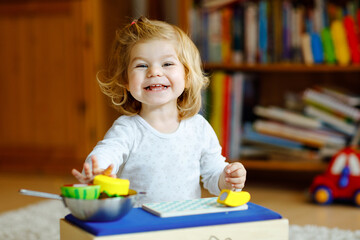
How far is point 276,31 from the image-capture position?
79.7 inches

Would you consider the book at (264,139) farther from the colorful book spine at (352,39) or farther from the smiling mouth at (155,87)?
the smiling mouth at (155,87)

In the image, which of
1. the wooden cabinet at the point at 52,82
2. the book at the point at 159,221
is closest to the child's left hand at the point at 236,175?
the book at the point at 159,221

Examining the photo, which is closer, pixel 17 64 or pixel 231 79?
pixel 231 79

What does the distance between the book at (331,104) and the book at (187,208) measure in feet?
3.77

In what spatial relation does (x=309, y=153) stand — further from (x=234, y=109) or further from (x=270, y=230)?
(x=270, y=230)

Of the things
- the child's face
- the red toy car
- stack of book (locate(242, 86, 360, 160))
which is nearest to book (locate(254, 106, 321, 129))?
stack of book (locate(242, 86, 360, 160))

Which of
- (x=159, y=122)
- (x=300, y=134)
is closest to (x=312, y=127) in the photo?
(x=300, y=134)

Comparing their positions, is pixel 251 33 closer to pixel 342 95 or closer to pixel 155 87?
pixel 342 95

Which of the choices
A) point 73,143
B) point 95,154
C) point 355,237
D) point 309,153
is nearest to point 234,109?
point 309,153

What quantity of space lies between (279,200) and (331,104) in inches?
17.1

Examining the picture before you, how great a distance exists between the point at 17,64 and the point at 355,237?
1.63m

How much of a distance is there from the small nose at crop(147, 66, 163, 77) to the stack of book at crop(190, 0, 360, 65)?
1000 mm

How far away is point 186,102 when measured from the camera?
3.97ft

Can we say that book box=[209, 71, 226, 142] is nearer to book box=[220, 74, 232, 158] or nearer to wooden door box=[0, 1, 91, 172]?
book box=[220, 74, 232, 158]
